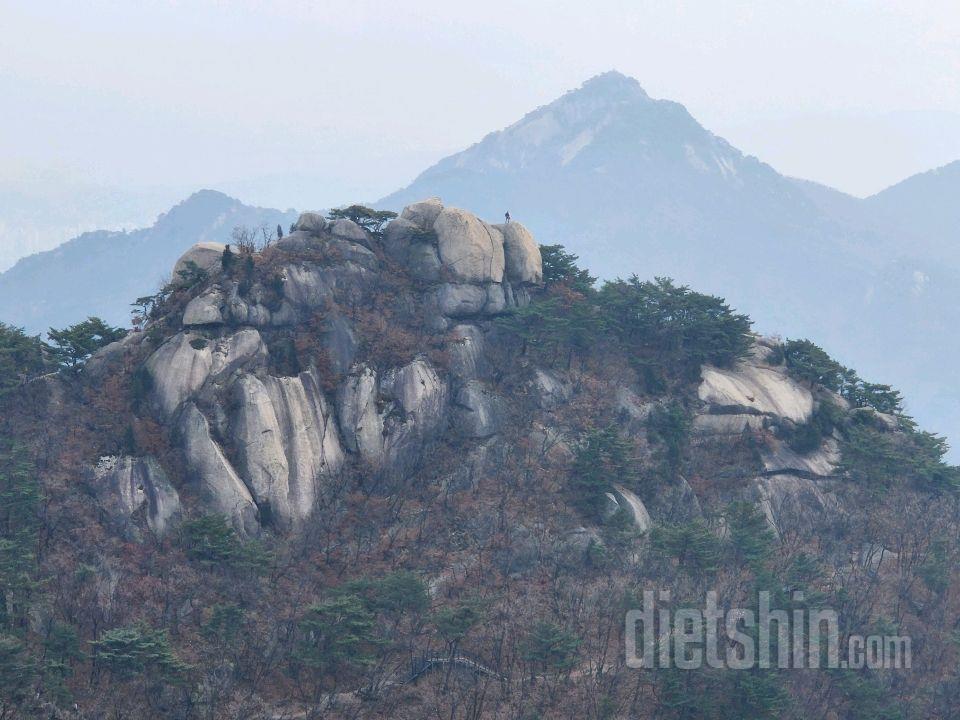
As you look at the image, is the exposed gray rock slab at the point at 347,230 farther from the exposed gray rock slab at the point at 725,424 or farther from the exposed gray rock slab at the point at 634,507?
the exposed gray rock slab at the point at 725,424

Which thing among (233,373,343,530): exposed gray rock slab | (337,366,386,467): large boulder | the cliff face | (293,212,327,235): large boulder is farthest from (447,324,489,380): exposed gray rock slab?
(293,212,327,235): large boulder

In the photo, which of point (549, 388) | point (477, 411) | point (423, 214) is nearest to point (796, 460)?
point (549, 388)

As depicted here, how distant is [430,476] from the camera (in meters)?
52.8

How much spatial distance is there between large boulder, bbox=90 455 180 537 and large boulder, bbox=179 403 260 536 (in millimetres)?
1632

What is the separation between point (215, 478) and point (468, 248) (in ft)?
82.9

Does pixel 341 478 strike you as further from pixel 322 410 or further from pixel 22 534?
pixel 22 534

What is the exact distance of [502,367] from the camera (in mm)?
59281

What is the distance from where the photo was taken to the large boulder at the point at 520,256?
209 ft

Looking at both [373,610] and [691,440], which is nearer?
[373,610]

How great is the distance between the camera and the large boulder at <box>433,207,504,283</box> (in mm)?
61219

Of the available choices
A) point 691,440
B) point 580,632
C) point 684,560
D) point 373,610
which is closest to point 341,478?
point 373,610

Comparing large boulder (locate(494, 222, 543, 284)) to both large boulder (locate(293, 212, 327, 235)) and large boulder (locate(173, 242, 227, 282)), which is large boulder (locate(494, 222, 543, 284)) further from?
large boulder (locate(173, 242, 227, 282))

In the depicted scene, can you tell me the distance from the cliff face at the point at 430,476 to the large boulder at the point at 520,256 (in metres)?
0.23

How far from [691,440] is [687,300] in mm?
11011
